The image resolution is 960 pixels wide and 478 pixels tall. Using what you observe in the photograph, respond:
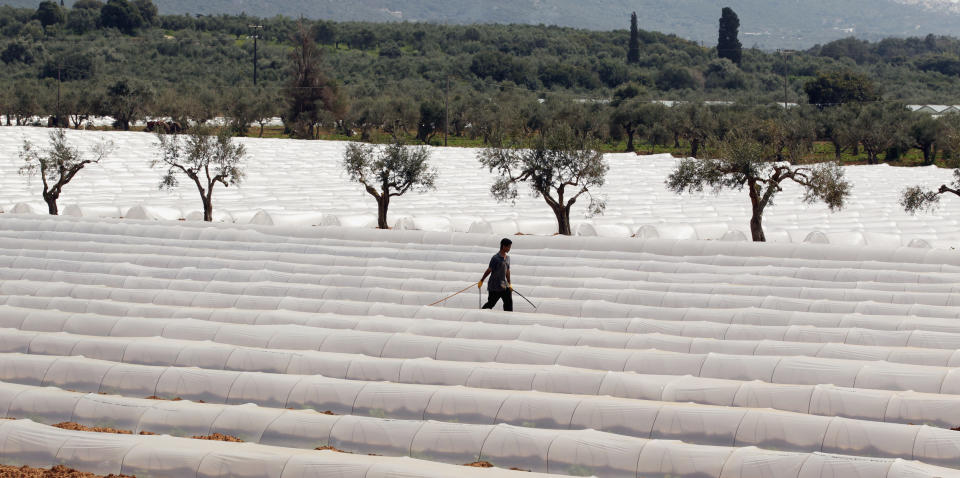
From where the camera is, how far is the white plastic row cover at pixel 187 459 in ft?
29.9

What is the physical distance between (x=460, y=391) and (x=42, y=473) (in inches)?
176

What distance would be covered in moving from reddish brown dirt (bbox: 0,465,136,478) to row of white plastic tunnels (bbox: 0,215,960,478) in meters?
0.11

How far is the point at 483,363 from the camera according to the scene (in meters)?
13.8

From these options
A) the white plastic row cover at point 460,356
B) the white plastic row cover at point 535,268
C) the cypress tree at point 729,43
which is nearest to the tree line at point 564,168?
the white plastic row cover at point 535,268

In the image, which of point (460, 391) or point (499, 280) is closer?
point (460, 391)

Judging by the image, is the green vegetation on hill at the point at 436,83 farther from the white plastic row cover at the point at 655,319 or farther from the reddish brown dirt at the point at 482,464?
the reddish brown dirt at the point at 482,464

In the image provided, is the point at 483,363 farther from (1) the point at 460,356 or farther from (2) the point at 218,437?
(2) the point at 218,437

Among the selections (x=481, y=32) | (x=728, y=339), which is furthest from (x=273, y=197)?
(x=481, y=32)

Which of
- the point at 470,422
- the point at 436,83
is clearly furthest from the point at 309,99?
the point at 470,422

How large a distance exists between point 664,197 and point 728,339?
1238 inches

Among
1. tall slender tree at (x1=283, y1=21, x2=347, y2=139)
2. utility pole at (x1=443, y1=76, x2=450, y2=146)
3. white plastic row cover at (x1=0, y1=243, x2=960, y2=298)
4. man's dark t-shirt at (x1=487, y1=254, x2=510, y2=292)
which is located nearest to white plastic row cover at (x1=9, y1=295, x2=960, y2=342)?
man's dark t-shirt at (x1=487, y1=254, x2=510, y2=292)

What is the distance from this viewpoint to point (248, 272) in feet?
68.7

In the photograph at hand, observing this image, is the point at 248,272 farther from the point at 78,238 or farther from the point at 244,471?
the point at 244,471

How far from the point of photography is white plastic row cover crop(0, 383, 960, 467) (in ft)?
32.6
